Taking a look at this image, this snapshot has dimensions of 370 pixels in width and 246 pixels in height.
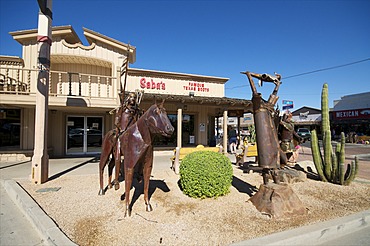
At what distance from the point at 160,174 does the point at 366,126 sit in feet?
112

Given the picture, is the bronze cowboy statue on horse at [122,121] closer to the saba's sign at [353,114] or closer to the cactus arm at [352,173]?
the cactus arm at [352,173]

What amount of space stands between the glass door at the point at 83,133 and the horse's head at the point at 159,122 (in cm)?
972

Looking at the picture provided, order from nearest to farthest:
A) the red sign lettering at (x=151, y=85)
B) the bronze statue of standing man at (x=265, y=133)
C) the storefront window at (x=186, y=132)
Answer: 1. the bronze statue of standing man at (x=265, y=133)
2. the red sign lettering at (x=151, y=85)
3. the storefront window at (x=186, y=132)

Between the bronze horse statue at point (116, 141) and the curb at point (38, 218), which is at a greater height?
the bronze horse statue at point (116, 141)

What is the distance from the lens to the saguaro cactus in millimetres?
5766

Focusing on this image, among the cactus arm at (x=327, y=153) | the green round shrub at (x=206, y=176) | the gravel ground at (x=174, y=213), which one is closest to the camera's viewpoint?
the gravel ground at (x=174, y=213)

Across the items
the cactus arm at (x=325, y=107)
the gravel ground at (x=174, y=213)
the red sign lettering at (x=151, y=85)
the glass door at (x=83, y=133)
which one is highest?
the red sign lettering at (x=151, y=85)

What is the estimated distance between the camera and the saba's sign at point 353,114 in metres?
25.1

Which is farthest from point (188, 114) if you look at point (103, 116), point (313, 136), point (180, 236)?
point (180, 236)

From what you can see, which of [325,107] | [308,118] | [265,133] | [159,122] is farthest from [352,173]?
[308,118]

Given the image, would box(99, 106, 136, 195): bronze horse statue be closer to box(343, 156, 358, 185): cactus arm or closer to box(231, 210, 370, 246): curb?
box(231, 210, 370, 246): curb

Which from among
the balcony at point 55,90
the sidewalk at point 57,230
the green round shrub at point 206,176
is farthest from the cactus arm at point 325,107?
the balcony at point 55,90

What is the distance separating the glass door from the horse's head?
9.72m

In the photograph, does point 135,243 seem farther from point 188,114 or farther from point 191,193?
point 188,114
